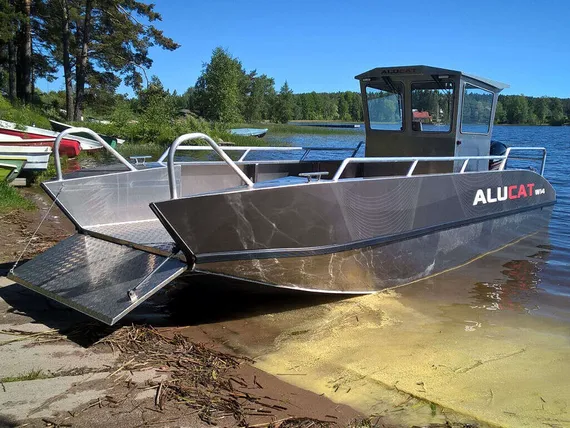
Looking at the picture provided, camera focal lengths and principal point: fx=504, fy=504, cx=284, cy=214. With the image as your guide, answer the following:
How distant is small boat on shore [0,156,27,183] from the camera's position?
36.0 feet

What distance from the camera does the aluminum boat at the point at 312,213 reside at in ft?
14.0

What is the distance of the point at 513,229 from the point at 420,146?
8.20 ft

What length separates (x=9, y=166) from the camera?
36.4 feet

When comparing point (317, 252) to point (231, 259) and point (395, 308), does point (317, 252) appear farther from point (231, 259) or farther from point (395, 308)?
point (395, 308)

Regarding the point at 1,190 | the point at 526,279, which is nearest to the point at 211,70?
the point at 1,190

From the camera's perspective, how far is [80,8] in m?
32.1

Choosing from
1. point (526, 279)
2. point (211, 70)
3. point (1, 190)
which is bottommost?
point (526, 279)

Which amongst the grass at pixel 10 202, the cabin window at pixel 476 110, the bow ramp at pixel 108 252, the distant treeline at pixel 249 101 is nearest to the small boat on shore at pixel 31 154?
the grass at pixel 10 202

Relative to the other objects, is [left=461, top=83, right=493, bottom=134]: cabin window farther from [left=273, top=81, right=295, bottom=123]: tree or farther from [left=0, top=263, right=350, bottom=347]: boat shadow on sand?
[left=273, top=81, right=295, bottom=123]: tree

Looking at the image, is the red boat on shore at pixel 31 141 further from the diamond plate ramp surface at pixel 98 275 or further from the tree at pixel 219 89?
the tree at pixel 219 89

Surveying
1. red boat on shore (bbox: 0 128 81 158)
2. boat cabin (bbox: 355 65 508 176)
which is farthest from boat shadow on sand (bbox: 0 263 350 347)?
red boat on shore (bbox: 0 128 81 158)

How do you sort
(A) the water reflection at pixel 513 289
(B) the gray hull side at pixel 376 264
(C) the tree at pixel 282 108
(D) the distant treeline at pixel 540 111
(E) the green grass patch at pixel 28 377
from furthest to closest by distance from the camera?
(C) the tree at pixel 282 108, (D) the distant treeline at pixel 540 111, (A) the water reflection at pixel 513 289, (B) the gray hull side at pixel 376 264, (E) the green grass patch at pixel 28 377

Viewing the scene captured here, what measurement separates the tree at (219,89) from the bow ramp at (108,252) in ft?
176

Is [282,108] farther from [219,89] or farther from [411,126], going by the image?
[411,126]
